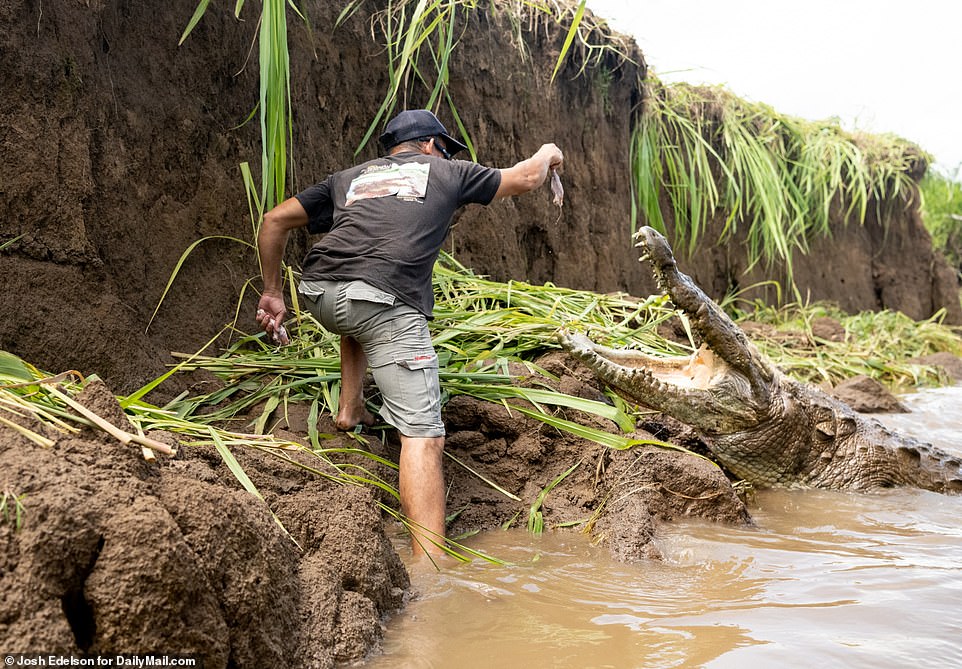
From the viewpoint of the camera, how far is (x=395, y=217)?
3266 millimetres

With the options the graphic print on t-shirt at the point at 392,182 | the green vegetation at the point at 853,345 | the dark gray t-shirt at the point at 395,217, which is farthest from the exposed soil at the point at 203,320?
the green vegetation at the point at 853,345

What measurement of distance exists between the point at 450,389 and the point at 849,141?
8538 mm

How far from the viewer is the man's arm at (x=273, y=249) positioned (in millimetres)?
3479

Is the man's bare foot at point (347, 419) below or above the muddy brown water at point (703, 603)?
above

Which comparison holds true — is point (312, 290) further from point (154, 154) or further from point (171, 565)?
point (171, 565)

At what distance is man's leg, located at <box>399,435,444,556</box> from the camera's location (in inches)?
110

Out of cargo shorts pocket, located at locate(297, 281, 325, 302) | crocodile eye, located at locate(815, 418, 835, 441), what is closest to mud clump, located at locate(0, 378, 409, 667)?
cargo shorts pocket, located at locate(297, 281, 325, 302)

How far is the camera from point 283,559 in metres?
1.91

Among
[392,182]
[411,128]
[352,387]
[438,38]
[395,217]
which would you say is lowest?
[352,387]

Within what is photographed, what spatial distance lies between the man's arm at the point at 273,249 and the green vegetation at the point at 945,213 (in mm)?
13028

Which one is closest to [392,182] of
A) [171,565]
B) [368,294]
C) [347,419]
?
[368,294]

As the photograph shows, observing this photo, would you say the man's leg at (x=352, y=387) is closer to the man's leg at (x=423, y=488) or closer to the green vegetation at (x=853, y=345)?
the man's leg at (x=423, y=488)

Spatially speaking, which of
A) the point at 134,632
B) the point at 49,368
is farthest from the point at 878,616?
the point at 49,368

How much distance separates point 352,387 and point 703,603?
5.32ft
